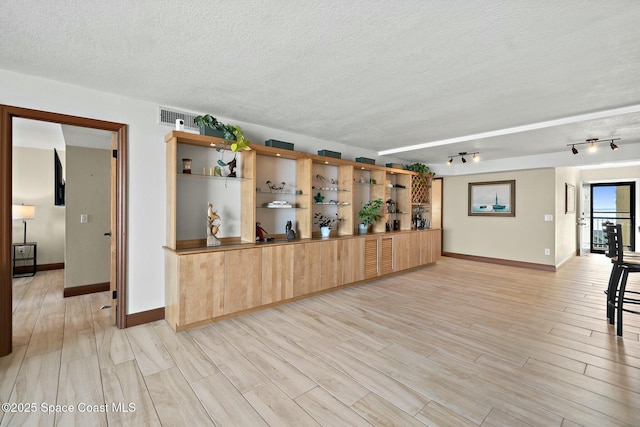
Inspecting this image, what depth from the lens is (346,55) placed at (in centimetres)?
224

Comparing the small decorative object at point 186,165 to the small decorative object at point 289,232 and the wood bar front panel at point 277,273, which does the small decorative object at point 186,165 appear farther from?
the small decorative object at point 289,232

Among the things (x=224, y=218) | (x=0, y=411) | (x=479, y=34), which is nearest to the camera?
(x=0, y=411)

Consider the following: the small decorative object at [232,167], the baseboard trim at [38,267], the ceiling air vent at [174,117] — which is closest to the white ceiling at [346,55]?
the ceiling air vent at [174,117]

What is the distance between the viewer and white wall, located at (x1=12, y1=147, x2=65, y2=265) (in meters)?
5.66

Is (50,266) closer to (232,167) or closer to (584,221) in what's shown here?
(232,167)

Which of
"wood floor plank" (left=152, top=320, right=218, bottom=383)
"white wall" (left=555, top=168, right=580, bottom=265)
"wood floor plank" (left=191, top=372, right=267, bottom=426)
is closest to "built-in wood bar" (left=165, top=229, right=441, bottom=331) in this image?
"wood floor plank" (left=152, top=320, right=218, bottom=383)

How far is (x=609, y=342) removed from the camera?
109 inches

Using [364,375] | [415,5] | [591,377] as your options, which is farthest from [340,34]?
[591,377]

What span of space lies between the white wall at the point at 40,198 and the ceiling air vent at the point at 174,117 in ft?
14.5

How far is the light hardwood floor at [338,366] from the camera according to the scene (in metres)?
1.84

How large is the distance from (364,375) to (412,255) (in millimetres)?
3992

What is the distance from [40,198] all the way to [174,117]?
4791 millimetres

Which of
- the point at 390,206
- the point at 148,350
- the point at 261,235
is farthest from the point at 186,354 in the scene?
the point at 390,206

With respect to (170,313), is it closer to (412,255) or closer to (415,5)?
(415,5)
